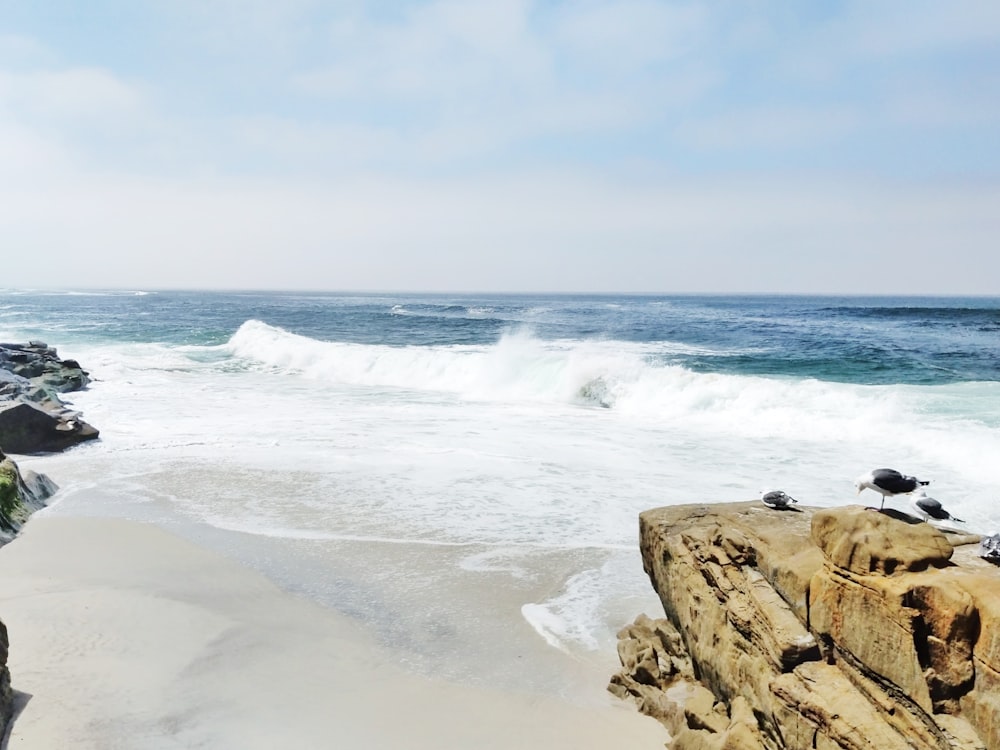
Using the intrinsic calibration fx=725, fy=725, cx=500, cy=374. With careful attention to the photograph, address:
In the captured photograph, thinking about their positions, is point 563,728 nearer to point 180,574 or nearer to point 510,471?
point 180,574

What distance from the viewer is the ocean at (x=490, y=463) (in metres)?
7.48

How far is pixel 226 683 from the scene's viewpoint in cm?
586

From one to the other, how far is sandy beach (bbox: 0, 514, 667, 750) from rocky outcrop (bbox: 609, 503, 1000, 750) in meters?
0.61

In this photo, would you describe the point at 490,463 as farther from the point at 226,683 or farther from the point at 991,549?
the point at 991,549

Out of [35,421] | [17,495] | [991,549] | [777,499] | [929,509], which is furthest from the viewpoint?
[35,421]

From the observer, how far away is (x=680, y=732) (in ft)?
17.0

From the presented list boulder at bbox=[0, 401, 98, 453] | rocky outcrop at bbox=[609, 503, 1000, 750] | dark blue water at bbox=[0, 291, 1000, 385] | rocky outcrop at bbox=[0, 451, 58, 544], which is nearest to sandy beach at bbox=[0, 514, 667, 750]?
rocky outcrop at bbox=[609, 503, 1000, 750]

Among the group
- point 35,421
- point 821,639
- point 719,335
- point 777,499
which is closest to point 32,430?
point 35,421

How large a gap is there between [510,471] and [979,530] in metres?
6.83

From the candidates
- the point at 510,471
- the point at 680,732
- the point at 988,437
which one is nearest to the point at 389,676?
the point at 680,732

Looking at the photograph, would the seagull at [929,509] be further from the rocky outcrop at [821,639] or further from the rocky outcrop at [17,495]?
the rocky outcrop at [17,495]

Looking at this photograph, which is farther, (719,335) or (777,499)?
(719,335)

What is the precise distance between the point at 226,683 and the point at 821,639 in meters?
4.51

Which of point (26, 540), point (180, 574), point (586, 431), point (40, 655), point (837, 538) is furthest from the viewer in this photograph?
point (586, 431)
